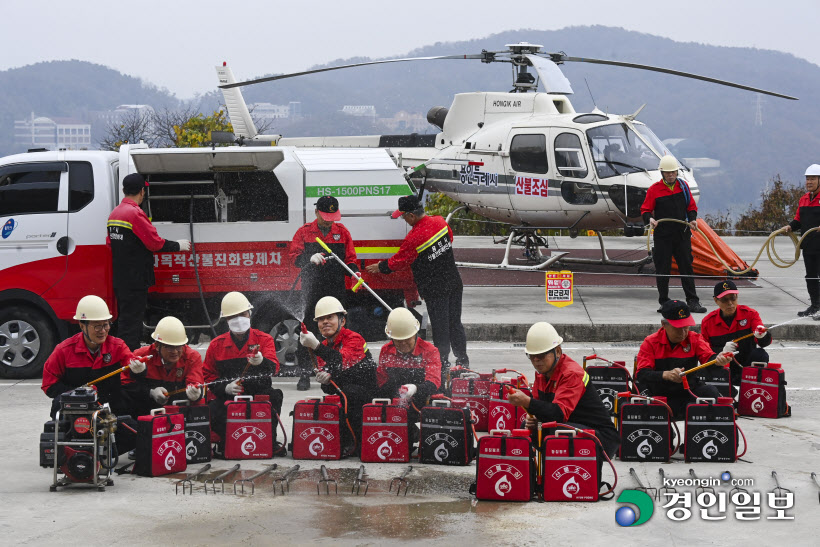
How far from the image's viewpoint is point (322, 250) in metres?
11.1

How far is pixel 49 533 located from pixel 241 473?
68.6 inches

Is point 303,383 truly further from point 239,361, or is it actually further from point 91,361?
point 91,361

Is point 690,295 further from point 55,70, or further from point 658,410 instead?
point 55,70


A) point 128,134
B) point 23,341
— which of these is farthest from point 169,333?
point 128,134

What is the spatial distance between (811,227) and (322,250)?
264 inches

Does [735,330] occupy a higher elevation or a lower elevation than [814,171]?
lower

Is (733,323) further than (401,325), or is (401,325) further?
A: (733,323)

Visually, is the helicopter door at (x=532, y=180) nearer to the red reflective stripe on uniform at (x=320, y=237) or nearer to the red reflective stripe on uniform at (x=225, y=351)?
the red reflective stripe on uniform at (x=320, y=237)

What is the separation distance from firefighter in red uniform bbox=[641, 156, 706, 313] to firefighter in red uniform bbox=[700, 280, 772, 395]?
166 inches

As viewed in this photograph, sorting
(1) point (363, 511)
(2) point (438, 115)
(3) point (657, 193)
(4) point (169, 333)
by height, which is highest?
(2) point (438, 115)

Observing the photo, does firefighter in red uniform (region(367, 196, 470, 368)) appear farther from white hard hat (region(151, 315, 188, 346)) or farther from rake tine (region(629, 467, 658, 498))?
rake tine (region(629, 467, 658, 498))

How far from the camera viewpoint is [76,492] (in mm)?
7461

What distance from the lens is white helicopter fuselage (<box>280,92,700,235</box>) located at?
16984 mm

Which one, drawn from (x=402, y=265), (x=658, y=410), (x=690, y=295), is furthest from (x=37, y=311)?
(x=690, y=295)
